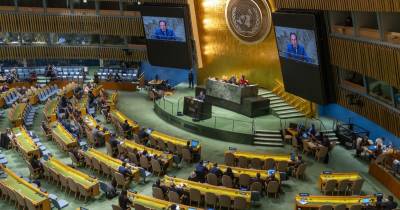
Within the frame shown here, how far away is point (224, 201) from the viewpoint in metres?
16.5

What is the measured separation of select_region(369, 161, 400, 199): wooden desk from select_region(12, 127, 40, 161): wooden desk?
13.6m

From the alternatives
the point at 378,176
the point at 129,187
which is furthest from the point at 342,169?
the point at 129,187

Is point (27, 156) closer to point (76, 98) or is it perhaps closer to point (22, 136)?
point (22, 136)

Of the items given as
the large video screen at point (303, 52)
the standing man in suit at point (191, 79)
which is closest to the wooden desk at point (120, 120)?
the standing man in suit at point (191, 79)

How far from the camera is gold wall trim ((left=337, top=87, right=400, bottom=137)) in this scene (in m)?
18.6

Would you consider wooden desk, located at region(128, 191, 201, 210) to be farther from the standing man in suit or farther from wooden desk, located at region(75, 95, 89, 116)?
the standing man in suit

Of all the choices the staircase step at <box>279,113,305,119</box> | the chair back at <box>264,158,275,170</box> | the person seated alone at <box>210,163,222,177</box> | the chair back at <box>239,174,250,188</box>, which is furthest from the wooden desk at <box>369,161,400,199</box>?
the staircase step at <box>279,113,305,119</box>

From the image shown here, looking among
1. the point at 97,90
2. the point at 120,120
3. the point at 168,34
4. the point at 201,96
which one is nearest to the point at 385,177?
the point at 201,96

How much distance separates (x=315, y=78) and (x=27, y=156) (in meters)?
12.8

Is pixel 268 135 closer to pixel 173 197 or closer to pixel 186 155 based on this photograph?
pixel 186 155

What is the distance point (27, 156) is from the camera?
20.9 metres

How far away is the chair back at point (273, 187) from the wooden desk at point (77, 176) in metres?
6.00

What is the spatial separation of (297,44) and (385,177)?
716 centimetres

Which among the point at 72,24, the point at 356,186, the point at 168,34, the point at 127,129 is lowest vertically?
the point at 356,186
